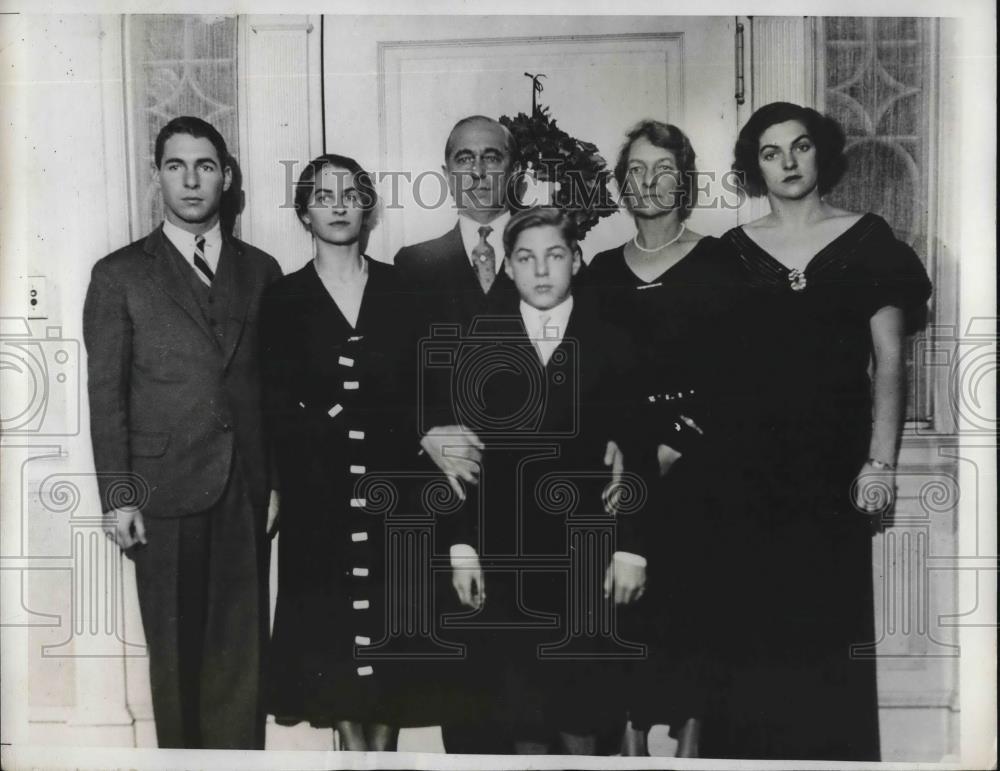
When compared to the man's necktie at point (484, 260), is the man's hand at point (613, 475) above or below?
below

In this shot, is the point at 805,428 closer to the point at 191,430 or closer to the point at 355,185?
the point at 355,185

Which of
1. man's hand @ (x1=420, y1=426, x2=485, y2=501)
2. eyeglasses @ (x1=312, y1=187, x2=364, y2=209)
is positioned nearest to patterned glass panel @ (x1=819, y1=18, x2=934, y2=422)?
man's hand @ (x1=420, y1=426, x2=485, y2=501)

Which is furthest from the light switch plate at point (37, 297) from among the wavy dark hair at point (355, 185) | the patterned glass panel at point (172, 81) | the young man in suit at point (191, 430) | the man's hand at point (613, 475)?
the man's hand at point (613, 475)

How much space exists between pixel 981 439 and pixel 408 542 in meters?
1.85

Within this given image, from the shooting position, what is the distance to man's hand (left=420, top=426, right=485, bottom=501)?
9.57ft

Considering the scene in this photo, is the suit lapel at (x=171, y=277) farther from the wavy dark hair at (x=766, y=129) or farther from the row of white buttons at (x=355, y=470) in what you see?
the wavy dark hair at (x=766, y=129)

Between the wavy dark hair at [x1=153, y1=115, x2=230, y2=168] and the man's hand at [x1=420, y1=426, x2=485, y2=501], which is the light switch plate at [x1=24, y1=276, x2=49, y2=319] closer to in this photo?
the wavy dark hair at [x1=153, y1=115, x2=230, y2=168]

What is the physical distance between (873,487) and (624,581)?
836mm

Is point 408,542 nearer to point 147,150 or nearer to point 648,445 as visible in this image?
point 648,445

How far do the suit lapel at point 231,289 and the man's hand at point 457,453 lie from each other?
0.72m

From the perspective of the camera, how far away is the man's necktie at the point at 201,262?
2.97 m

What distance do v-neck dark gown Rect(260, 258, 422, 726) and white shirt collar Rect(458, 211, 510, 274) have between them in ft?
0.86

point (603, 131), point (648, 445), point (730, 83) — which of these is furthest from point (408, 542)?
point (730, 83)

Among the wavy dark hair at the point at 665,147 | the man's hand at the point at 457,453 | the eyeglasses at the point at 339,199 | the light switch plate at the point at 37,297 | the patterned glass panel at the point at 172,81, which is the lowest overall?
the man's hand at the point at 457,453
